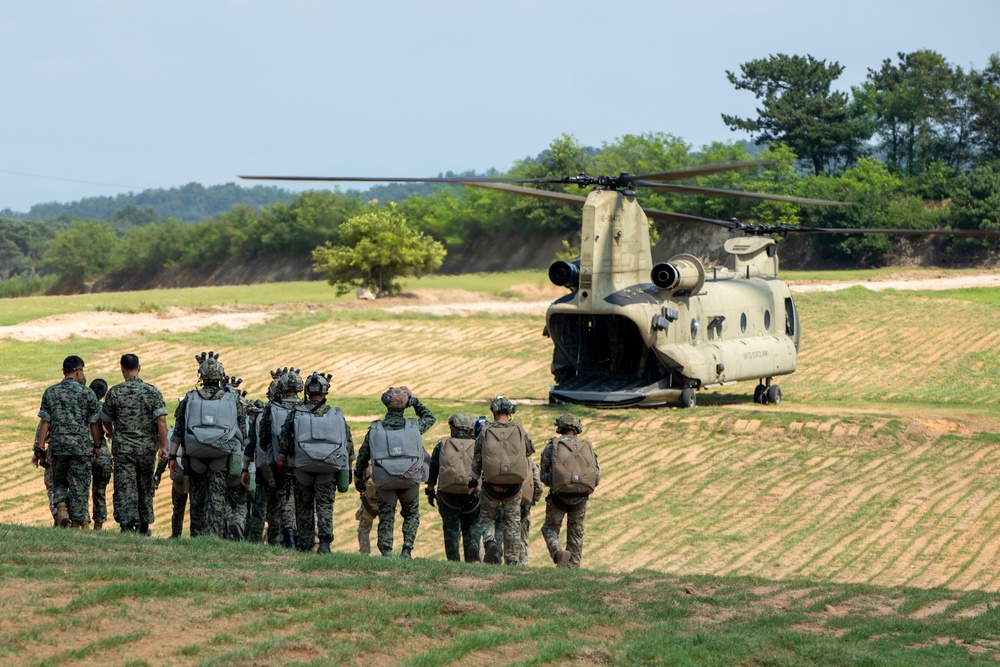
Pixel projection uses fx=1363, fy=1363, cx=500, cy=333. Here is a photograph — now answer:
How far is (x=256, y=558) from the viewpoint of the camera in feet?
35.8

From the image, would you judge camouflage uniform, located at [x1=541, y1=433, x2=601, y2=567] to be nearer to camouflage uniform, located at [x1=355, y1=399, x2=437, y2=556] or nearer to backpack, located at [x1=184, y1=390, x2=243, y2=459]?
camouflage uniform, located at [x1=355, y1=399, x2=437, y2=556]

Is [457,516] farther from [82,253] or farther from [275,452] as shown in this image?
[82,253]

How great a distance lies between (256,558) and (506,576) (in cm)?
201

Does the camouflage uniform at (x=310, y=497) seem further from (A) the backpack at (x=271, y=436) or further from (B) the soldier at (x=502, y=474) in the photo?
(B) the soldier at (x=502, y=474)

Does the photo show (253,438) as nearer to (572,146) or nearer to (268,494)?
(268,494)

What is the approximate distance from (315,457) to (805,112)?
64.3 metres

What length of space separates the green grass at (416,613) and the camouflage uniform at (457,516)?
1692 millimetres

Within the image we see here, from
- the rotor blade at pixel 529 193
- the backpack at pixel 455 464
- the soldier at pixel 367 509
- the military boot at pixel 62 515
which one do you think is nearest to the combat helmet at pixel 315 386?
the soldier at pixel 367 509

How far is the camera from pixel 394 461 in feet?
41.8

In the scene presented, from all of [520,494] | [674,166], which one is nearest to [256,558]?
[520,494]

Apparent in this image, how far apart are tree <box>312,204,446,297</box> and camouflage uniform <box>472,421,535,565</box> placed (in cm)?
3433

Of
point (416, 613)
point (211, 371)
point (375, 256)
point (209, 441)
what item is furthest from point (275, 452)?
point (375, 256)

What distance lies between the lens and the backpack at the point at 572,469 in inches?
514

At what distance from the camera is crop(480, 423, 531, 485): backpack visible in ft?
41.8
